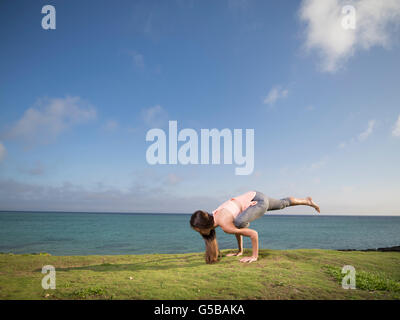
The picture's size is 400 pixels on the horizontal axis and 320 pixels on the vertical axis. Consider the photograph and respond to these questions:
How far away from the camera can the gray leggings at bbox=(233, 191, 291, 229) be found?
647 centimetres

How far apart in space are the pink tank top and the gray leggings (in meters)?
0.14

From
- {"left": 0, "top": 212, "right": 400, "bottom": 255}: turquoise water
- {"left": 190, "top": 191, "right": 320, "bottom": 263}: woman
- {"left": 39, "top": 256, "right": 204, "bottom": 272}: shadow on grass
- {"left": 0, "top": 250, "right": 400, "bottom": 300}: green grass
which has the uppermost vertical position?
{"left": 190, "top": 191, "right": 320, "bottom": 263}: woman

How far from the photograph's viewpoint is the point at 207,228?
6.60 m

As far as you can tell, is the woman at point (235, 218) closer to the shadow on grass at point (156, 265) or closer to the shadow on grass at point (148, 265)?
the shadow on grass at point (156, 265)

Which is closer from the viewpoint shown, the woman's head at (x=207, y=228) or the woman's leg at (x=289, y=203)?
the woman's head at (x=207, y=228)

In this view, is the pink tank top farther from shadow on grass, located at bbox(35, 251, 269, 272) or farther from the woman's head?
shadow on grass, located at bbox(35, 251, 269, 272)

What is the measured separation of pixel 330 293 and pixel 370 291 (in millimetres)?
911

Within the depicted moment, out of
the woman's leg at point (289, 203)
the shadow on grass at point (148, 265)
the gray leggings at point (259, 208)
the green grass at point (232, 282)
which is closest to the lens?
the green grass at point (232, 282)

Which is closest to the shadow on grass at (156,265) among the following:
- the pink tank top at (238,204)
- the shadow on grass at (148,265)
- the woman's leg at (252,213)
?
the shadow on grass at (148,265)

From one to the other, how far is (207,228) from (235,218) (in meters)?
0.88

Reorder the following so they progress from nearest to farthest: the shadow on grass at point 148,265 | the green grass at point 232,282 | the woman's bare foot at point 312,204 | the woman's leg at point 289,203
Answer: the green grass at point 232,282, the shadow on grass at point 148,265, the woman's leg at point 289,203, the woman's bare foot at point 312,204

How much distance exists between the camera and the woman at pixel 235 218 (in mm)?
6465

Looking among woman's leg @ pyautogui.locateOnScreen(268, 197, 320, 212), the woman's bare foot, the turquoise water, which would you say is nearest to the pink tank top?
woman's leg @ pyautogui.locateOnScreen(268, 197, 320, 212)

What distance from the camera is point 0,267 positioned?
22.1 feet
